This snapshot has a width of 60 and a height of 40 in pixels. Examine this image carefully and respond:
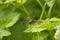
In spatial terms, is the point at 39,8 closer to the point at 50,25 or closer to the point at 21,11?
the point at 21,11

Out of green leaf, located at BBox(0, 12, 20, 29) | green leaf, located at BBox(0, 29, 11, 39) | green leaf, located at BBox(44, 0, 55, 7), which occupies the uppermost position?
green leaf, located at BBox(44, 0, 55, 7)

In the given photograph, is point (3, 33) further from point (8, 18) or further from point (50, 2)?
point (50, 2)

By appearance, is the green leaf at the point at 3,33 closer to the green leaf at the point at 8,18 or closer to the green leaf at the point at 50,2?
the green leaf at the point at 8,18

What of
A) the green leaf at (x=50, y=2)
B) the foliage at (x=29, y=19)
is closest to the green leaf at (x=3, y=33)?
the foliage at (x=29, y=19)

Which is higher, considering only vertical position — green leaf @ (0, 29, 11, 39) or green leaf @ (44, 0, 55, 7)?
green leaf @ (44, 0, 55, 7)

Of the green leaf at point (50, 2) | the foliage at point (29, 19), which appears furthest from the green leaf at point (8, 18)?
the green leaf at point (50, 2)

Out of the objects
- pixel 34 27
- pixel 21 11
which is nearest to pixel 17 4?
pixel 21 11

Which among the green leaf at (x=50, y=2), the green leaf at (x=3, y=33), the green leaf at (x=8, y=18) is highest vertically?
the green leaf at (x=50, y=2)

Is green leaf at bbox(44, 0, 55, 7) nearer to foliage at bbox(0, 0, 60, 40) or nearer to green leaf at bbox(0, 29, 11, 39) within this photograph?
foliage at bbox(0, 0, 60, 40)

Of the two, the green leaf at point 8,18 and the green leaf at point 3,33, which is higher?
the green leaf at point 8,18

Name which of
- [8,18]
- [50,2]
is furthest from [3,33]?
[50,2]

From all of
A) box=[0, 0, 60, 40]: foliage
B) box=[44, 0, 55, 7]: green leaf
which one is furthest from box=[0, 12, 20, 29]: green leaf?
box=[44, 0, 55, 7]: green leaf

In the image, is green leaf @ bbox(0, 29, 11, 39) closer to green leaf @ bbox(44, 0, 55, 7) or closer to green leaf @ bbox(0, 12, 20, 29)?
green leaf @ bbox(0, 12, 20, 29)
